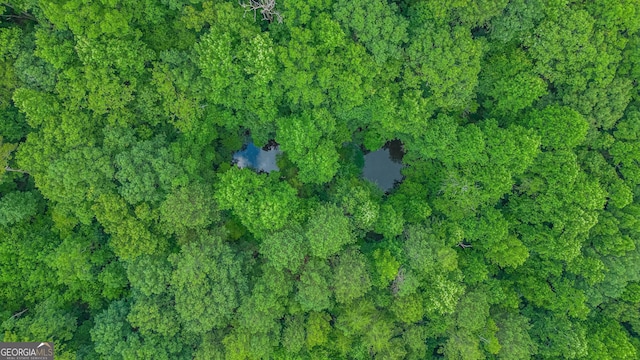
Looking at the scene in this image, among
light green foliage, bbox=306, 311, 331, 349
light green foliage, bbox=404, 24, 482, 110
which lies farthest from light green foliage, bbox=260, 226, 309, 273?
light green foliage, bbox=404, 24, 482, 110

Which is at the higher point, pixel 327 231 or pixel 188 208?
pixel 327 231

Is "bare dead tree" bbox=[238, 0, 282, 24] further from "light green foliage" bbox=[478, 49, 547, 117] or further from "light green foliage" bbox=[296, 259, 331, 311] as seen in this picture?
"light green foliage" bbox=[296, 259, 331, 311]

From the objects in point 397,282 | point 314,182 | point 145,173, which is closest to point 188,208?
point 145,173

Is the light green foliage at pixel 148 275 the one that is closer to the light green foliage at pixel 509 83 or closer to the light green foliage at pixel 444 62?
the light green foliage at pixel 444 62

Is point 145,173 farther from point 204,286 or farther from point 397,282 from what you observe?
point 397,282

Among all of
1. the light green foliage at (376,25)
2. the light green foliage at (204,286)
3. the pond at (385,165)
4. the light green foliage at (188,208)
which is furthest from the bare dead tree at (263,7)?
the light green foliage at (204,286)

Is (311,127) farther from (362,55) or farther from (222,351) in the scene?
(222,351)

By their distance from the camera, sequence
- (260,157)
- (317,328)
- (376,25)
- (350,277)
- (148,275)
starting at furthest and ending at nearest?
(260,157) < (317,328) < (350,277) < (148,275) < (376,25)

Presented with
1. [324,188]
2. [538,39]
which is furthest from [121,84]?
[538,39]
